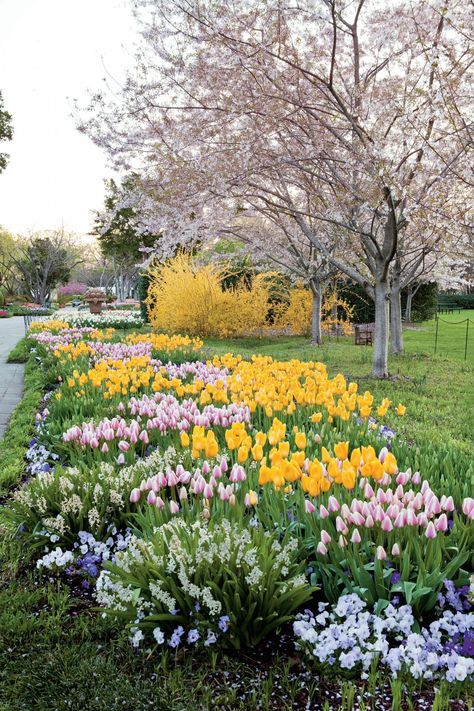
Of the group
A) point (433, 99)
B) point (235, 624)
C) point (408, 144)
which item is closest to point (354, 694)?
point (235, 624)

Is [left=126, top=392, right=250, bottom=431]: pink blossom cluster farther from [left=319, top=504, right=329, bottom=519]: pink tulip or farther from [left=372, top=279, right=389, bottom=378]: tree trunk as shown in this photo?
[left=372, top=279, right=389, bottom=378]: tree trunk

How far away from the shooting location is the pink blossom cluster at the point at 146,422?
12.2 ft

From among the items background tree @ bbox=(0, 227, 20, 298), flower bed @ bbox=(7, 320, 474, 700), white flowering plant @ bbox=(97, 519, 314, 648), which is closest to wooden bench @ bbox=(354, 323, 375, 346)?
flower bed @ bbox=(7, 320, 474, 700)

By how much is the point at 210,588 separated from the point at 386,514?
2.58 feet

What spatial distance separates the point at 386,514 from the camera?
7.72 feet

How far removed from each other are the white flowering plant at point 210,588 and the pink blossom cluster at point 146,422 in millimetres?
1198

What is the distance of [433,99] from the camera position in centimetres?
630

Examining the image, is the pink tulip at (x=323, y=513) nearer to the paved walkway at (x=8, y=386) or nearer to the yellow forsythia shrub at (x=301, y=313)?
the paved walkway at (x=8, y=386)

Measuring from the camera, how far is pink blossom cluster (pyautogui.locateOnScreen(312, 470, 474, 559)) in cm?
229

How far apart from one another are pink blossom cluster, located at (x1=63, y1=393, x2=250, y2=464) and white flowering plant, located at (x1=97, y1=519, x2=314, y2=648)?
120 cm

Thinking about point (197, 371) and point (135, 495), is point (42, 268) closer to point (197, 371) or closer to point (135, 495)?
point (197, 371)

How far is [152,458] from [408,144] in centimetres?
693

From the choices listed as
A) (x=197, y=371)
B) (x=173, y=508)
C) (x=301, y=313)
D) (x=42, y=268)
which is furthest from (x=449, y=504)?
(x=42, y=268)

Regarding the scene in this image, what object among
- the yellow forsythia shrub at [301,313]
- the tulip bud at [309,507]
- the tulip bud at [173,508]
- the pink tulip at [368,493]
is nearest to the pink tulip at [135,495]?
the tulip bud at [173,508]
